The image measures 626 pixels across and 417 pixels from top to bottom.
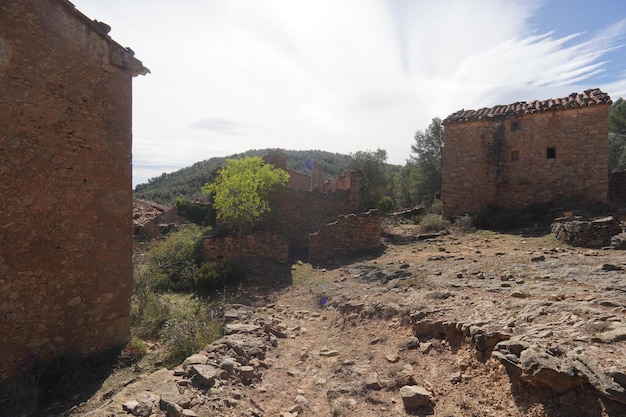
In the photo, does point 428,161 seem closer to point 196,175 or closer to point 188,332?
point 188,332

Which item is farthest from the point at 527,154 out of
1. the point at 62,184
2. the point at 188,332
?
the point at 62,184

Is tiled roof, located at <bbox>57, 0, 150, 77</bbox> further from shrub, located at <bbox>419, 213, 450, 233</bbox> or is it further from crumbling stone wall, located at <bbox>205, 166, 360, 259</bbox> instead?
shrub, located at <bbox>419, 213, 450, 233</bbox>

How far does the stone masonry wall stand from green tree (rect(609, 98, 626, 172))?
1335 centimetres

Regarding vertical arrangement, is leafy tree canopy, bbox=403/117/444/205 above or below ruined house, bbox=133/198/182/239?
above

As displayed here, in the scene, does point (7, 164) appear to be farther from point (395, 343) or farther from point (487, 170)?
point (487, 170)

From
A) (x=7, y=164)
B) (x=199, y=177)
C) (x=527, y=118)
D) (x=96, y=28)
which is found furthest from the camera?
(x=199, y=177)

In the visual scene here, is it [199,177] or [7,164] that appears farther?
[199,177]

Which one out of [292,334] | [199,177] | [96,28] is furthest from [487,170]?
[199,177]

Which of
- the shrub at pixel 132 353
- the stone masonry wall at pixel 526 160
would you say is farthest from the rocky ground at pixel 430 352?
the stone masonry wall at pixel 526 160

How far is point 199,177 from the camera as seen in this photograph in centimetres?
5091

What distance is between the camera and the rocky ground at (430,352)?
3.37 m

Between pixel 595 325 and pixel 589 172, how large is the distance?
39.5 ft

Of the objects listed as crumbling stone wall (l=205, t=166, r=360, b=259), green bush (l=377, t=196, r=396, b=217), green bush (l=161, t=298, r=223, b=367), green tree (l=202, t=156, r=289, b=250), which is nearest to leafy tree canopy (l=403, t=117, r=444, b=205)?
green bush (l=377, t=196, r=396, b=217)

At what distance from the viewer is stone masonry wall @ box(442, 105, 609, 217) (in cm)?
1328
